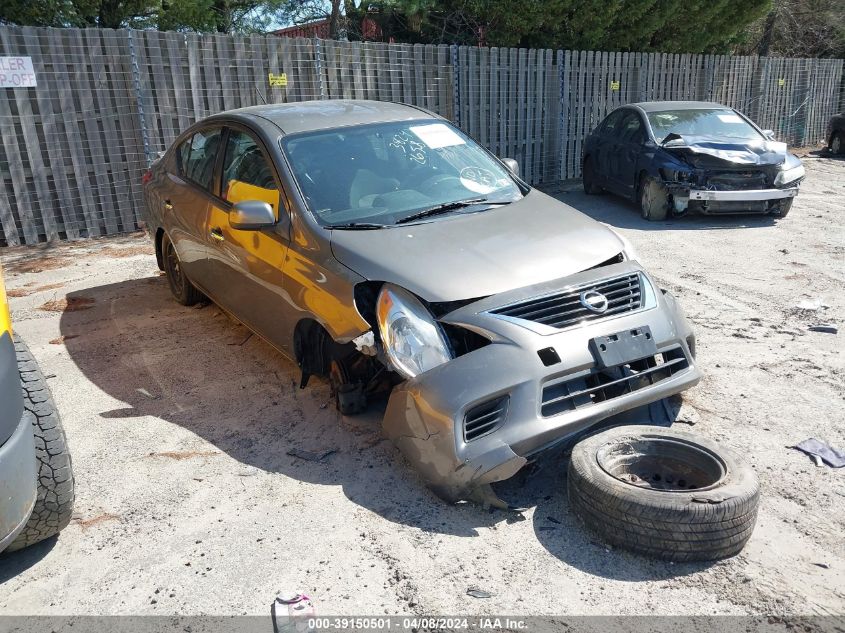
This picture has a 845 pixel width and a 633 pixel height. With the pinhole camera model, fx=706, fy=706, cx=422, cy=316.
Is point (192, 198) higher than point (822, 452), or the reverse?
point (192, 198)

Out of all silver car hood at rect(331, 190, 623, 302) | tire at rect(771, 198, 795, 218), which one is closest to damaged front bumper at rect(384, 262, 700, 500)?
silver car hood at rect(331, 190, 623, 302)

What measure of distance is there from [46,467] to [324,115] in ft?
9.74

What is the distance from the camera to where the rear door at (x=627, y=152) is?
1046 centimetres

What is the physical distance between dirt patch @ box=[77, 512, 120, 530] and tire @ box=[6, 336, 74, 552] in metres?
0.21

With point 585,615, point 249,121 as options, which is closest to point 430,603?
point 585,615

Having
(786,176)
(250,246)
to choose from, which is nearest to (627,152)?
(786,176)

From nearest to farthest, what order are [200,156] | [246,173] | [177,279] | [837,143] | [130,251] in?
[246,173] → [200,156] → [177,279] → [130,251] → [837,143]

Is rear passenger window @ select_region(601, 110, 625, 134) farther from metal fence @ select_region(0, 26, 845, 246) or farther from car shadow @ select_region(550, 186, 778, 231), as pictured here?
metal fence @ select_region(0, 26, 845, 246)

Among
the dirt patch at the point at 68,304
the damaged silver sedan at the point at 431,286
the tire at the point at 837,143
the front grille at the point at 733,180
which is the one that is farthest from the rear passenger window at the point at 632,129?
the tire at the point at 837,143

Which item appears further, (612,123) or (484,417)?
(612,123)

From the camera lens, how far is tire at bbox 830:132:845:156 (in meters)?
17.7

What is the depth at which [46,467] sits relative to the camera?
3.10m

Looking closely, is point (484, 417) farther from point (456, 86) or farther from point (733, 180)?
point (456, 86)

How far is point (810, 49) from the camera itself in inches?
985
